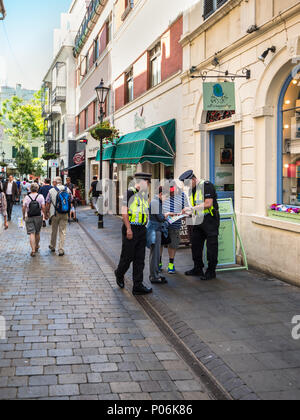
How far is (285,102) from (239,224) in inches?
100

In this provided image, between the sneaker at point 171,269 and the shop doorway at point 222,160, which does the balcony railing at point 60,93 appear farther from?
the sneaker at point 171,269

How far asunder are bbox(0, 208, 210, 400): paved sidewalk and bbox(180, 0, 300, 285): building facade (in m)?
2.80

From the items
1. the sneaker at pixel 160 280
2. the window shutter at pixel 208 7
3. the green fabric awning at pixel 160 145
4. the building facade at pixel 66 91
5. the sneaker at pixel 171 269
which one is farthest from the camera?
the building facade at pixel 66 91

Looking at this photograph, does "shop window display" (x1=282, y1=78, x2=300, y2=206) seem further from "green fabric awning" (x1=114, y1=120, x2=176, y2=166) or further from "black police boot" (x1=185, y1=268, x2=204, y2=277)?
"green fabric awning" (x1=114, y1=120, x2=176, y2=166)

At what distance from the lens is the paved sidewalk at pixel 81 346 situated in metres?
3.75

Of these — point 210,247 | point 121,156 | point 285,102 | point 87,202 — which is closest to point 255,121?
point 285,102

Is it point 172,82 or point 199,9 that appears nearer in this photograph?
point 199,9

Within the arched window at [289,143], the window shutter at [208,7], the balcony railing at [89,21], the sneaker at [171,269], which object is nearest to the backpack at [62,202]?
the sneaker at [171,269]

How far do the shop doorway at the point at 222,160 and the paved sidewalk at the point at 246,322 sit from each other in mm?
3114

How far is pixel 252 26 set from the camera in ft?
26.9
